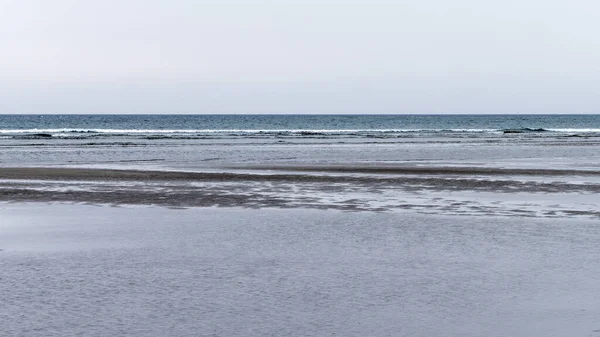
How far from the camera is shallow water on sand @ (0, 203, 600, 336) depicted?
8078 mm

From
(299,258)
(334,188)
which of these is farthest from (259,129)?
(299,258)

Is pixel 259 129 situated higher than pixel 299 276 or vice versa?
pixel 299 276

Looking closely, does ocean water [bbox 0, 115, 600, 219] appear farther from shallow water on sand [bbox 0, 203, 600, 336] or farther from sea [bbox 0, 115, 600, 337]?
shallow water on sand [bbox 0, 203, 600, 336]

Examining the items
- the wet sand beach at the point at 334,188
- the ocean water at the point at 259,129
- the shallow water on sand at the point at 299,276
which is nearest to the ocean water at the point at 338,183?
the wet sand beach at the point at 334,188

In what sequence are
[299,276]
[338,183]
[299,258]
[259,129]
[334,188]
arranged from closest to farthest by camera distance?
[299,276]
[299,258]
[334,188]
[338,183]
[259,129]

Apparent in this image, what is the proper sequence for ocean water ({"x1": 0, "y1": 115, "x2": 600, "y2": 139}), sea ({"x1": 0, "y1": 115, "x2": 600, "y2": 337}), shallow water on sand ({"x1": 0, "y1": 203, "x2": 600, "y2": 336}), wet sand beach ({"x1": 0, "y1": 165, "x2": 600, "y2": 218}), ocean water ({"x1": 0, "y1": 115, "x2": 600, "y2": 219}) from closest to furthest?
shallow water on sand ({"x1": 0, "y1": 203, "x2": 600, "y2": 336}), sea ({"x1": 0, "y1": 115, "x2": 600, "y2": 337}), wet sand beach ({"x1": 0, "y1": 165, "x2": 600, "y2": 218}), ocean water ({"x1": 0, "y1": 115, "x2": 600, "y2": 219}), ocean water ({"x1": 0, "y1": 115, "x2": 600, "y2": 139})

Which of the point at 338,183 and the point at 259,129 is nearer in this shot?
the point at 338,183

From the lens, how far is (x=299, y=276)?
10297mm

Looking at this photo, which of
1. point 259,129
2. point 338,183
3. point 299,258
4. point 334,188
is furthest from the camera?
point 259,129

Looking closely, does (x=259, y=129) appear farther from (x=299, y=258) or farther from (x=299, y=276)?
(x=299, y=276)

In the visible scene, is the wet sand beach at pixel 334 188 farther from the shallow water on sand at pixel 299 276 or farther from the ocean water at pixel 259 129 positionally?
the ocean water at pixel 259 129

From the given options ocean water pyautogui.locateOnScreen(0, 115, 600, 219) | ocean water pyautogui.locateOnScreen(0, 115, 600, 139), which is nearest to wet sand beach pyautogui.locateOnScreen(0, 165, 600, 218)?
ocean water pyautogui.locateOnScreen(0, 115, 600, 219)

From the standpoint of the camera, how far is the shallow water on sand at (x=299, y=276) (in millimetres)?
8078

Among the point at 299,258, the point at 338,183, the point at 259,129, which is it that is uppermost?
the point at 299,258
